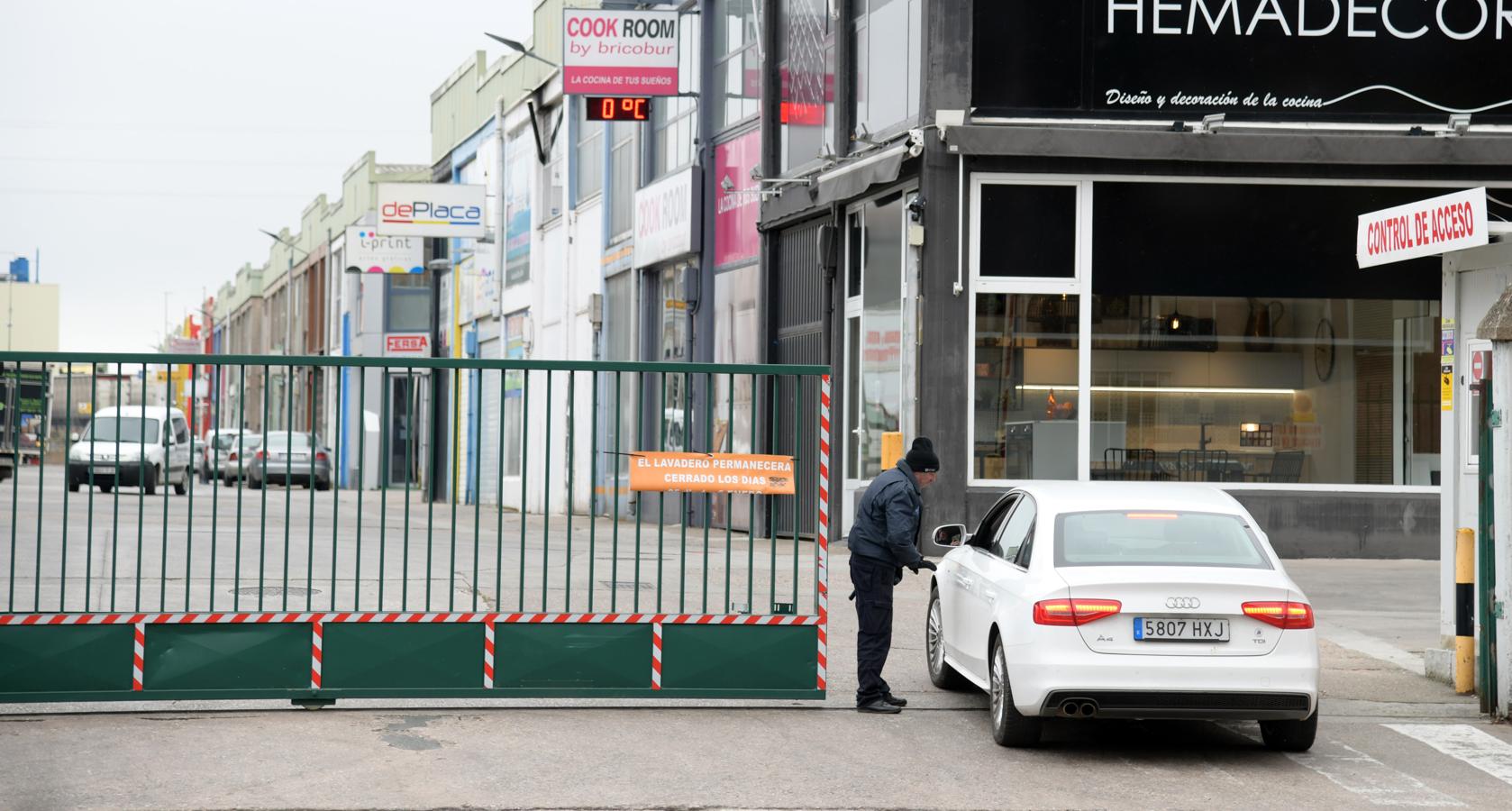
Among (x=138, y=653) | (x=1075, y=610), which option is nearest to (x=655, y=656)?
(x=1075, y=610)

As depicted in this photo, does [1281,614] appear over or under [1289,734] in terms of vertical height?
over

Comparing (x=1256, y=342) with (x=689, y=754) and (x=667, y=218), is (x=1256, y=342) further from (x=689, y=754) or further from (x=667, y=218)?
(x=689, y=754)

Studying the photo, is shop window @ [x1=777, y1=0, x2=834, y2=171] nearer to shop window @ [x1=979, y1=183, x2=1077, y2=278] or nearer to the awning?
the awning

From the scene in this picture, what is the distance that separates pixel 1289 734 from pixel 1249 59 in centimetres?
1225

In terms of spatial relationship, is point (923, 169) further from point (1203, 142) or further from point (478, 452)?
point (478, 452)

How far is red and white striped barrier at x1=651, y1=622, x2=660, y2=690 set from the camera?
10.3 m

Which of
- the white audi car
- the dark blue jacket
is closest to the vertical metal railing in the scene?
the dark blue jacket

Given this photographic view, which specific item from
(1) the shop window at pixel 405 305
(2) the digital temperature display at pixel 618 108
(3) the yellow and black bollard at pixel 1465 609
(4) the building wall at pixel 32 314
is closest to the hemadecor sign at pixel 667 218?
(2) the digital temperature display at pixel 618 108

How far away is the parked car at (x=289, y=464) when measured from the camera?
33.4 ft

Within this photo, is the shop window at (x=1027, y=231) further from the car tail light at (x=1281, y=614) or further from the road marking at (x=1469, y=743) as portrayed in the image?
the car tail light at (x=1281, y=614)

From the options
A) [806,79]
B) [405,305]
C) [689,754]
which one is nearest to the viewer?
[689,754]

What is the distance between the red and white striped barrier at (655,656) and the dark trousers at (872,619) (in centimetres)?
117

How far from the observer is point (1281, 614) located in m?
8.80

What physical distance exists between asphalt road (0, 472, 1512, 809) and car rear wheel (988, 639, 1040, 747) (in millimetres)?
86
